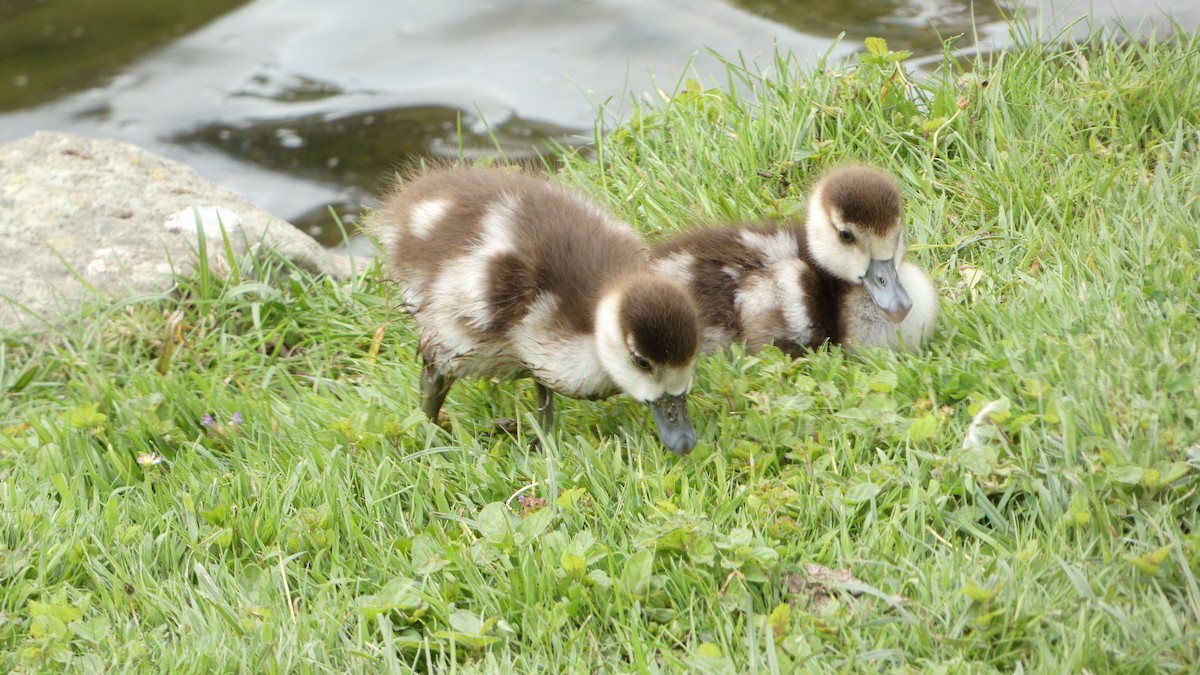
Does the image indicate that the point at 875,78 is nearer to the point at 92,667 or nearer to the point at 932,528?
the point at 932,528

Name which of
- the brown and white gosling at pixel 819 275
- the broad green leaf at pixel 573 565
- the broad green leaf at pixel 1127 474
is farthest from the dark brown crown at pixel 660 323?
the broad green leaf at pixel 1127 474

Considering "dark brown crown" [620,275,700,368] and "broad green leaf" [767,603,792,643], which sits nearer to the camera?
"broad green leaf" [767,603,792,643]

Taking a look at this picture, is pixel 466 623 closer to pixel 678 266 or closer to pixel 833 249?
pixel 678 266

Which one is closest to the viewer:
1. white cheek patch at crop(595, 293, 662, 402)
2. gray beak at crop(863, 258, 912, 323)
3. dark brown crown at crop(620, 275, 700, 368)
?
dark brown crown at crop(620, 275, 700, 368)

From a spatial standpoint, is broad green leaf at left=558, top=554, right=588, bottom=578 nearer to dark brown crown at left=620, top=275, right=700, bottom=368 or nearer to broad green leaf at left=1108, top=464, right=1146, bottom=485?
dark brown crown at left=620, top=275, right=700, bottom=368

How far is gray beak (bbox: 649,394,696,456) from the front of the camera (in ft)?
10.9

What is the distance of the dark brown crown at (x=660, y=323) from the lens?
320 centimetres

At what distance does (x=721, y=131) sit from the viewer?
516 centimetres

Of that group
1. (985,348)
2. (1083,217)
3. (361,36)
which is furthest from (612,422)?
(361,36)

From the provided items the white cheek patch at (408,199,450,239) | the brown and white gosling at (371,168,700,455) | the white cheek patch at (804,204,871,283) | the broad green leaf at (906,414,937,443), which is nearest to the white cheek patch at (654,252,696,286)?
the brown and white gosling at (371,168,700,455)

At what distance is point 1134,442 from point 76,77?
25.0ft

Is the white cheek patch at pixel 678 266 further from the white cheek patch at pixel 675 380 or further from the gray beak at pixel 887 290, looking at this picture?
the white cheek patch at pixel 675 380

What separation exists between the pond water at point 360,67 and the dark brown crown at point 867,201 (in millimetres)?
2660

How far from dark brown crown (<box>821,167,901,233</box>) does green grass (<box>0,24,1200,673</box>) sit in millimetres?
365
